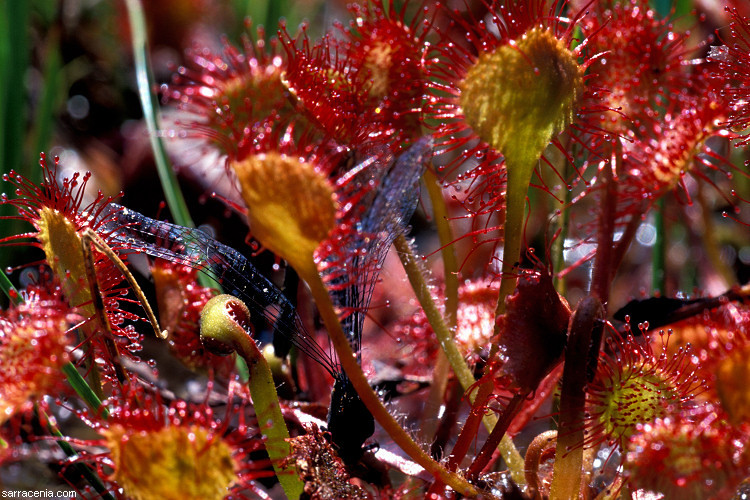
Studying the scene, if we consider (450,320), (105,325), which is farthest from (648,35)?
(105,325)

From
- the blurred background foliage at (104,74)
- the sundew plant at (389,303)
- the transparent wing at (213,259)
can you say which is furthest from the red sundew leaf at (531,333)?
the blurred background foliage at (104,74)

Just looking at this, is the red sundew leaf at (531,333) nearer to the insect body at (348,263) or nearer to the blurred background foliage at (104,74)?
the insect body at (348,263)

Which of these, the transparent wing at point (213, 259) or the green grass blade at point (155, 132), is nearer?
the transparent wing at point (213, 259)

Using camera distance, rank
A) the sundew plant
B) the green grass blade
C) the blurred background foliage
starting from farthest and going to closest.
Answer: the blurred background foliage, the green grass blade, the sundew plant

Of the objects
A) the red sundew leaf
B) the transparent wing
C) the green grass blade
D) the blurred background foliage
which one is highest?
the blurred background foliage

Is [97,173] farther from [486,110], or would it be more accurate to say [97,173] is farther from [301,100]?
[486,110]

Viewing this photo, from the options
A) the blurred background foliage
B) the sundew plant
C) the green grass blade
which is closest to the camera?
the sundew plant

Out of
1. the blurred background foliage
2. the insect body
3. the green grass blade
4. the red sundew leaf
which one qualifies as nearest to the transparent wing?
the insect body

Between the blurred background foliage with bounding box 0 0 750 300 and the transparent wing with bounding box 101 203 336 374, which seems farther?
the blurred background foliage with bounding box 0 0 750 300

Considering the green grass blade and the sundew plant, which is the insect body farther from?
the green grass blade
